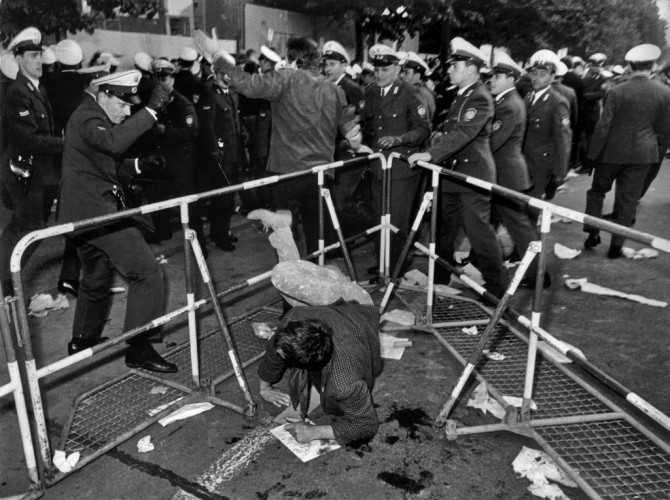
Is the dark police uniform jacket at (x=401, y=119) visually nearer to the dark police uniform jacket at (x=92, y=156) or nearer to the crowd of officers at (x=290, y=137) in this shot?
the crowd of officers at (x=290, y=137)

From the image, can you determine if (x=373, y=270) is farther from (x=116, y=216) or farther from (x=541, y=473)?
(x=116, y=216)

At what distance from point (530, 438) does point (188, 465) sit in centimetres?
191

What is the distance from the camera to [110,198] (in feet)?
12.9

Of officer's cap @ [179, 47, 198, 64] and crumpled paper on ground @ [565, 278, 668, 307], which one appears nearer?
crumpled paper on ground @ [565, 278, 668, 307]

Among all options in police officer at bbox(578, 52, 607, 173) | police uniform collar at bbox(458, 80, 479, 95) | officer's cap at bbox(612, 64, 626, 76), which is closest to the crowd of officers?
police uniform collar at bbox(458, 80, 479, 95)

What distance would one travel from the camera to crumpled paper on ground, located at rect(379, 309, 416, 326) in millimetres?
4762

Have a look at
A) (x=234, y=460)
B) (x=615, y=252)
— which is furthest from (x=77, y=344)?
(x=615, y=252)

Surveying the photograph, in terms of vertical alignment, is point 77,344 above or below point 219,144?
below

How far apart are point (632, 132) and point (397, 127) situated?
2609mm

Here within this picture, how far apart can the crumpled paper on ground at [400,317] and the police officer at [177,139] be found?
2.39m

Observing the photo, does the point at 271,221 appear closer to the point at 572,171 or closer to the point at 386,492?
the point at 386,492

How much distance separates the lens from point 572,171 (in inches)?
484

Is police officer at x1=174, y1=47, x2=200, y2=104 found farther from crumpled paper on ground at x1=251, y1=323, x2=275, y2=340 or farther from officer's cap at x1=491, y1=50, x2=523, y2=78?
officer's cap at x1=491, y1=50, x2=523, y2=78

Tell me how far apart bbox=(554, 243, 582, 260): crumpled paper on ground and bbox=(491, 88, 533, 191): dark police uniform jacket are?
1.45m
